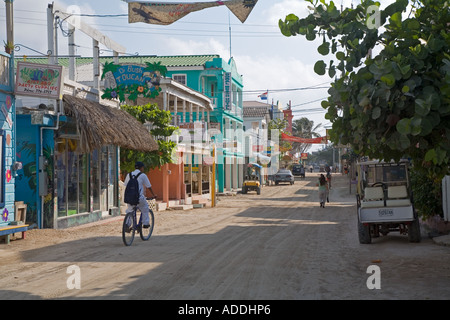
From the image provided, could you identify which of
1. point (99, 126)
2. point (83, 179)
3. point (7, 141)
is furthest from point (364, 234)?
point (83, 179)

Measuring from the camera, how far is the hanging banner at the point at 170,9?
43.3 ft

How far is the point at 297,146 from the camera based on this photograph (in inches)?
3775

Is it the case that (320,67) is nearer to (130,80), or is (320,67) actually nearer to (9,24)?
(9,24)

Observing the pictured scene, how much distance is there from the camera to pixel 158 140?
77.7ft

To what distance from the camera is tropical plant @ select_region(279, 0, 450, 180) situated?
6355 millimetres

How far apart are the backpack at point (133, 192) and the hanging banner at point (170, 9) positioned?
4380 mm

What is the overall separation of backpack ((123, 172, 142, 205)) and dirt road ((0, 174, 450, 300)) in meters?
1.07

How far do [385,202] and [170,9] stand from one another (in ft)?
24.0

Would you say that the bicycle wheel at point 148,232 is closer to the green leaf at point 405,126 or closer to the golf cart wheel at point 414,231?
the golf cart wheel at point 414,231

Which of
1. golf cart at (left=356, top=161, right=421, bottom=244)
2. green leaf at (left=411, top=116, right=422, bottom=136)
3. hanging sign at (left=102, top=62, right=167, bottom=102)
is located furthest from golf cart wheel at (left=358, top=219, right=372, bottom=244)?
hanging sign at (left=102, top=62, right=167, bottom=102)

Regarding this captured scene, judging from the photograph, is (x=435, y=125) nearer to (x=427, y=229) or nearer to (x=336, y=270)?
(x=336, y=270)

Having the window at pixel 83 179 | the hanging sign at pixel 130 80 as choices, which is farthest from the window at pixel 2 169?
the hanging sign at pixel 130 80

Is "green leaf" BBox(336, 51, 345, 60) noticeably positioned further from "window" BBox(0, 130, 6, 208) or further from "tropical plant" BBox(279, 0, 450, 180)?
"window" BBox(0, 130, 6, 208)
